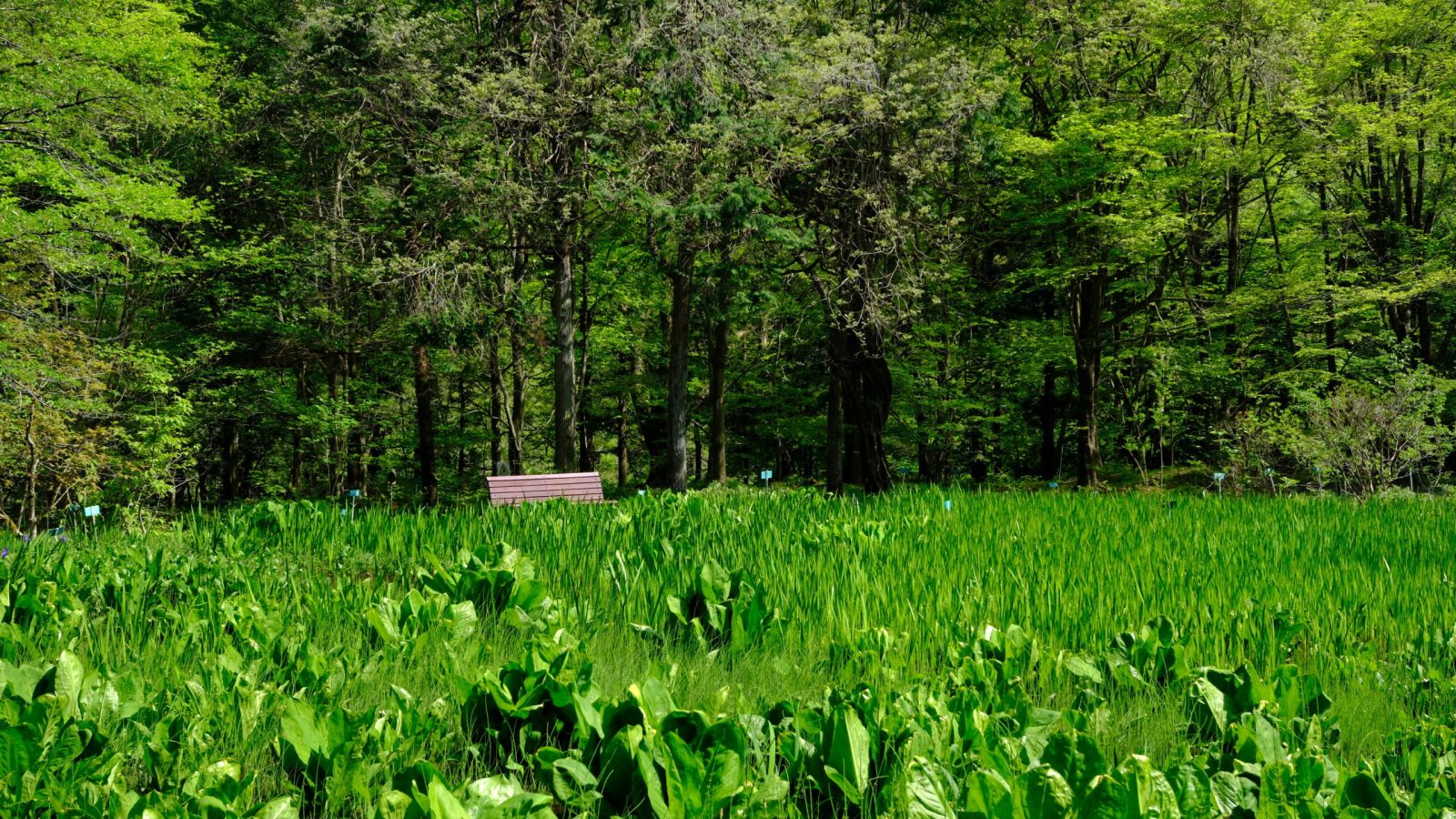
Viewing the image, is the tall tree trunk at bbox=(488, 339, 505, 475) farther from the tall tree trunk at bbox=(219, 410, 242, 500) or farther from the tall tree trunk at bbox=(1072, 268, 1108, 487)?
the tall tree trunk at bbox=(1072, 268, 1108, 487)

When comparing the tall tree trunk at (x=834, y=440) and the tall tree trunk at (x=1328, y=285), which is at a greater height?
the tall tree trunk at (x=1328, y=285)

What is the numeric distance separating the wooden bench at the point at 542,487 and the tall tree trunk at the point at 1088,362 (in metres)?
8.16

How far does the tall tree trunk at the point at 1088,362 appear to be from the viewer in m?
13.5

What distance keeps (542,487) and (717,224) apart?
355 cm

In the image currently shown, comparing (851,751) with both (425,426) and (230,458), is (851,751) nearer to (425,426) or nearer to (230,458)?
(425,426)

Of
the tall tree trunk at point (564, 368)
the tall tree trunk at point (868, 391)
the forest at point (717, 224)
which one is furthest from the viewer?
the tall tree trunk at point (564, 368)

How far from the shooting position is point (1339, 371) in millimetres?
14961

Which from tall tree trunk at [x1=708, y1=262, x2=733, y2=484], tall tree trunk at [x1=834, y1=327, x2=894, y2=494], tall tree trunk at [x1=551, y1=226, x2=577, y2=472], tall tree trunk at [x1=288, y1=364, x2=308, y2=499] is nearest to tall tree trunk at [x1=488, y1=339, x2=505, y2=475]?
tall tree trunk at [x1=551, y1=226, x2=577, y2=472]

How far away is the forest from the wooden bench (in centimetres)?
261

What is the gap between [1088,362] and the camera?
548 inches

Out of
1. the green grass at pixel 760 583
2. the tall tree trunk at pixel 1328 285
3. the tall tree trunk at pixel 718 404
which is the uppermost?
the tall tree trunk at pixel 1328 285

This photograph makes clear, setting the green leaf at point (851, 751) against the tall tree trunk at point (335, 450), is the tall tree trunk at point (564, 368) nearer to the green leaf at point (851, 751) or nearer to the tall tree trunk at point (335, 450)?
the tall tree trunk at point (335, 450)

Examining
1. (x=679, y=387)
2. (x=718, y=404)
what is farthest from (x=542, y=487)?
(x=718, y=404)

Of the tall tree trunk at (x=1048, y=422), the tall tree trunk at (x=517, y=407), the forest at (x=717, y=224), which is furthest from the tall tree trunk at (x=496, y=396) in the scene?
the tall tree trunk at (x=1048, y=422)
